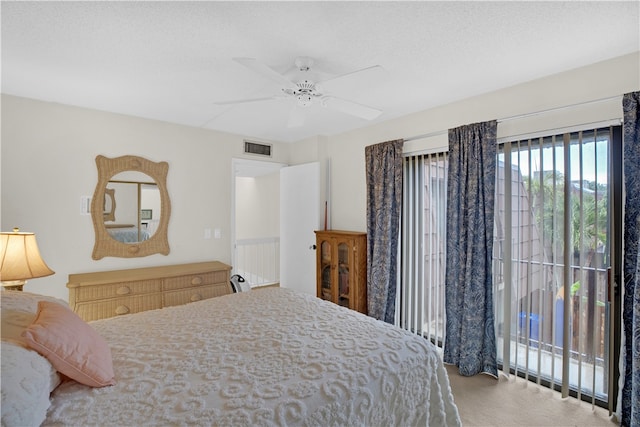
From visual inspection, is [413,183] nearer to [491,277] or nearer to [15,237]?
[491,277]

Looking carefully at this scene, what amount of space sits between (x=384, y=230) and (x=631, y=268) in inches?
75.4

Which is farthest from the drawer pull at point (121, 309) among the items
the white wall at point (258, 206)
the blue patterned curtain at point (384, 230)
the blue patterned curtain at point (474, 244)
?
the white wall at point (258, 206)

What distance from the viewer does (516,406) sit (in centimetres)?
225

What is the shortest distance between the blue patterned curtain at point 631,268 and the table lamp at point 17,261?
3959 mm

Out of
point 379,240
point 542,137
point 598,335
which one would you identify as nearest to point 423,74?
point 542,137

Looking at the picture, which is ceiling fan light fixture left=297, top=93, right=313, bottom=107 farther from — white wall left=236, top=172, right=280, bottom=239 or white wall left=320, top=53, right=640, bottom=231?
white wall left=236, top=172, right=280, bottom=239

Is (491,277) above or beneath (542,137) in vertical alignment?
beneath

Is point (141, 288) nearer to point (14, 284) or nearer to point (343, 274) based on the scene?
point (14, 284)

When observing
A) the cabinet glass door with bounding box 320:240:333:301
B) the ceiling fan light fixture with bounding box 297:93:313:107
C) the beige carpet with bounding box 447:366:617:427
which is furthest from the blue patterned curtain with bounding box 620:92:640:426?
the cabinet glass door with bounding box 320:240:333:301

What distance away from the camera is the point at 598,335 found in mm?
2197

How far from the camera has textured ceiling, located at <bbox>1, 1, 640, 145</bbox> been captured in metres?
1.62

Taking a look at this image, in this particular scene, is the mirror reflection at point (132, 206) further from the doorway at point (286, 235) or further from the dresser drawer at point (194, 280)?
the doorway at point (286, 235)

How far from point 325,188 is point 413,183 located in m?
1.27

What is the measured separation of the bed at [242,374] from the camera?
3.36 feet
